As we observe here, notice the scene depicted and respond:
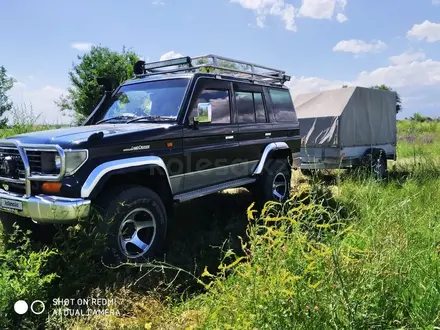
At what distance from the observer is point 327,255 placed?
2.30 m

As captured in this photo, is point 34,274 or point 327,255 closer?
point 327,255

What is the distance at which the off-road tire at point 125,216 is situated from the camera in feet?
11.1

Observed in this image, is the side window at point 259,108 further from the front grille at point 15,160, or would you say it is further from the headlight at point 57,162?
the front grille at point 15,160

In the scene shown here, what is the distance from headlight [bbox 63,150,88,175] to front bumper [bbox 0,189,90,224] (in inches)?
11.1

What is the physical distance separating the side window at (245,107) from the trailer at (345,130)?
3061 mm

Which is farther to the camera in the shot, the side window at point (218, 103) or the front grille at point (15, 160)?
the side window at point (218, 103)

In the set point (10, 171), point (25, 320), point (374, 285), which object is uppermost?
point (10, 171)

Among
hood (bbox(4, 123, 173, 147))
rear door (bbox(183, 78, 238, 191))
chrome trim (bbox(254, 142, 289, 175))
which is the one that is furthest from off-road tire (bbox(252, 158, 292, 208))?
hood (bbox(4, 123, 173, 147))

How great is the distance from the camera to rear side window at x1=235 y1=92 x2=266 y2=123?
548 cm

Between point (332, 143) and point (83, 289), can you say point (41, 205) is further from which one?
point (332, 143)

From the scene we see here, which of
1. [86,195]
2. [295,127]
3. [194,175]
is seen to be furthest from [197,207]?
[86,195]

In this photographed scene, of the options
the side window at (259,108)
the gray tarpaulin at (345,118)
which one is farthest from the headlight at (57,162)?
the gray tarpaulin at (345,118)

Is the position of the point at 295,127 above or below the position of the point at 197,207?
above

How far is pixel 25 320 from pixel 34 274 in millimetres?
330
